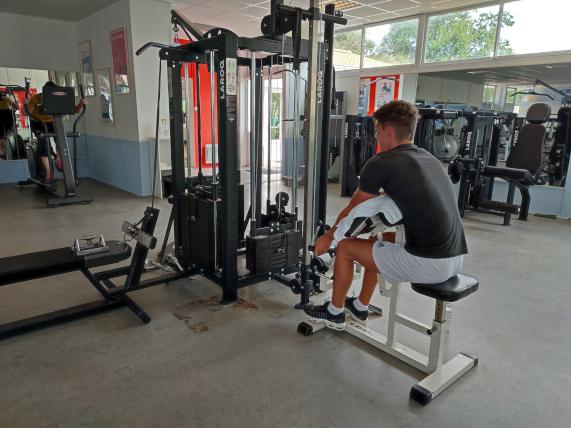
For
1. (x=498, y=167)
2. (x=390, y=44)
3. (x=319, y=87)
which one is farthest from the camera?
(x=390, y=44)

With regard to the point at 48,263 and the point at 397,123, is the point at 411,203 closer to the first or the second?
the point at 397,123

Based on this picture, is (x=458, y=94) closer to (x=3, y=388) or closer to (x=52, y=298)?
(x=52, y=298)

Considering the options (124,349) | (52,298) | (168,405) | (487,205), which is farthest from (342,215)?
(487,205)

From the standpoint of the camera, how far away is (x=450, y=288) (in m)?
1.93

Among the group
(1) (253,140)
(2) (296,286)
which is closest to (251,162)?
(1) (253,140)

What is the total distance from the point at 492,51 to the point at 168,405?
22.6 feet

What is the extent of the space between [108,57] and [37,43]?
5.86ft

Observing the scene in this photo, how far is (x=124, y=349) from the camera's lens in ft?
7.64

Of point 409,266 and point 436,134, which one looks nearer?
point 409,266

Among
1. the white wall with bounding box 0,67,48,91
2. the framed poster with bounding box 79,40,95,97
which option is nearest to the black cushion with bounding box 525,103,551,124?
the framed poster with bounding box 79,40,95,97

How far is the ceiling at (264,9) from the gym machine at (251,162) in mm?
3480

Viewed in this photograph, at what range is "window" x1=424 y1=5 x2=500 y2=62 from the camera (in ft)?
21.0

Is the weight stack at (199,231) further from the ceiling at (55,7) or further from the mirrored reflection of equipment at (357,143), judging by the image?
the ceiling at (55,7)

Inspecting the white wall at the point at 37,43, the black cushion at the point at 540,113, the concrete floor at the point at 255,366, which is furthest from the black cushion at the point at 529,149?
the white wall at the point at 37,43
